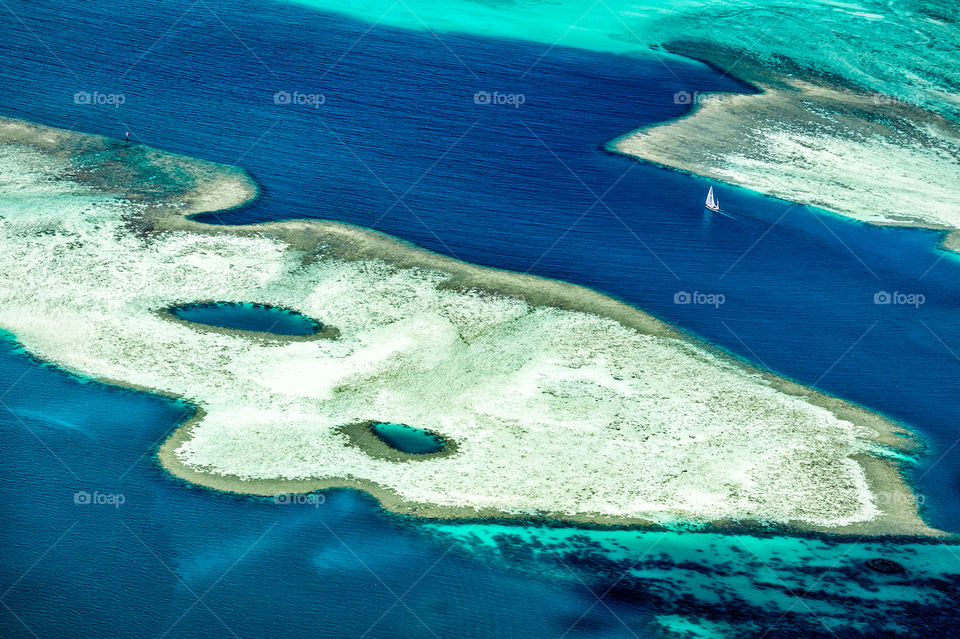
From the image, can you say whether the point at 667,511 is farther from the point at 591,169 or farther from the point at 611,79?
the point at 611,79

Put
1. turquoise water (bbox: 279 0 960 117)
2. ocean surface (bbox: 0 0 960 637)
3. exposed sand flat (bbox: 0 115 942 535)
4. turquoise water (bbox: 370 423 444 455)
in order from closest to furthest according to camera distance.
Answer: ocean surface (bbox: 0 0 960 637) < exposed sand flat (bbox: 0 115 942 535) < turquoise water (bbox: 370 423 444 455) < turquoise water (bbox: 279 0 960 117)

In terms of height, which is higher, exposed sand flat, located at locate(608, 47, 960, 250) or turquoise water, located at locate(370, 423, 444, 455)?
exposed sand flat, located at locate(608, 47, 960, 250)

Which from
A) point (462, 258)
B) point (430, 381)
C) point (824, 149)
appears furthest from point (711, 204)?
point (430, 381)

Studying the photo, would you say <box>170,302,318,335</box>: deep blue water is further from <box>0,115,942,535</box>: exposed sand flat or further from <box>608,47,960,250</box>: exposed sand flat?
<box>608,47,960,250</box>: exposed sand flat

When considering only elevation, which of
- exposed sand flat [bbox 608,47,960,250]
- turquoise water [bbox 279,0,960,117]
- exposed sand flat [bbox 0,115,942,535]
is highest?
turquoise water [bbox 279,0,960,117]

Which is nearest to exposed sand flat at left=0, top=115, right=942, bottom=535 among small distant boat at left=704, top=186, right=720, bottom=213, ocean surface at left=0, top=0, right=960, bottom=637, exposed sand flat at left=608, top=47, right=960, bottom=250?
ocean surface at left=0, top=0, right=960, bottom=637

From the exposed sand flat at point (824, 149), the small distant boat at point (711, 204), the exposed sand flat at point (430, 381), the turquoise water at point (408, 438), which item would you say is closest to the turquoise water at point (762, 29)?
the exposed sand flat at point (824, 149)
